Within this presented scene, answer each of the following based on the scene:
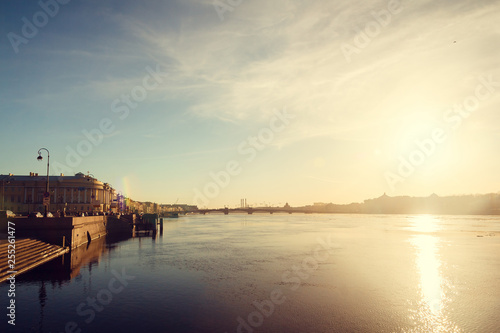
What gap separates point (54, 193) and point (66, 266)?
107 meters

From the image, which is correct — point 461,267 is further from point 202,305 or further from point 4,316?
point 4,316

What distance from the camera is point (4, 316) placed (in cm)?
2080

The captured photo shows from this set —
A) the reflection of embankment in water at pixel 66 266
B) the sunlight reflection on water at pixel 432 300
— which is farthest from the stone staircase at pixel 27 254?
the sunlight reflection on water at pixel 432 300

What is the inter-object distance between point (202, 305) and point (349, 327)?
10.2 meters

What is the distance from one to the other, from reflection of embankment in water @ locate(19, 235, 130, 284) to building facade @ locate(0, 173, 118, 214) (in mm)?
75326

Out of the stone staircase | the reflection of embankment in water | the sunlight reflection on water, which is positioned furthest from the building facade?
the sunlight reflection on water

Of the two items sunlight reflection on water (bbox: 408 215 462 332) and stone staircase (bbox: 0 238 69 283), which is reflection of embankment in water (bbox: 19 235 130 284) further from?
sunlight reflection on water (bbox: 408 215 462 332)

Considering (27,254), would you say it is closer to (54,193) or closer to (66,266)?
(66,266)

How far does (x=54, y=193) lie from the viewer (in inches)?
5079

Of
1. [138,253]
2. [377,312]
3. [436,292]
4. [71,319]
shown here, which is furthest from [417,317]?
[138,253]

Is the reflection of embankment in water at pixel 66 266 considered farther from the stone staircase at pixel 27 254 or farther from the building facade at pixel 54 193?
the building facade at pixel 54 193

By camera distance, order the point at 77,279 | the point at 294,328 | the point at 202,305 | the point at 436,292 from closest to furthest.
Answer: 1. the point at 294,328
2. the point at 202,305
3. the point at 436,292
4. the point at 77,279

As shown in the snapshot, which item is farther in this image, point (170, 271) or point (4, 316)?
point (170, 271)

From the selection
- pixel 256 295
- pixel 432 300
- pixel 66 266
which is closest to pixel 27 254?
pixel 66 266
